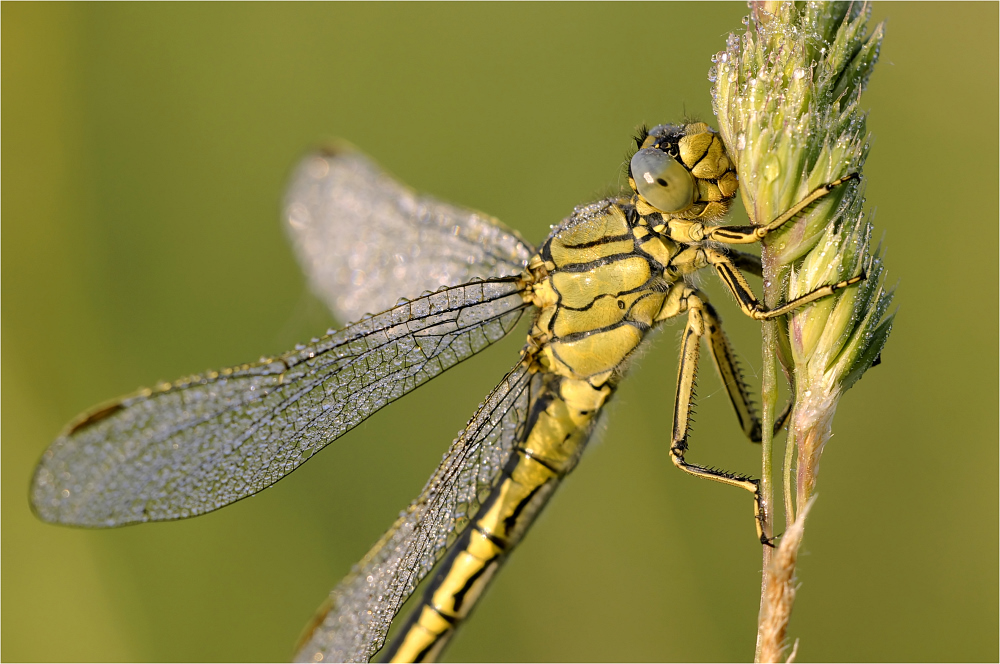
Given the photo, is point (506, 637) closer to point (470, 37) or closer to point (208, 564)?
point (208, 564)

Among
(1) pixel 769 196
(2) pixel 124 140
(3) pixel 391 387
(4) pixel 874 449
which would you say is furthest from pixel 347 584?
A: (2) pixel 124 140

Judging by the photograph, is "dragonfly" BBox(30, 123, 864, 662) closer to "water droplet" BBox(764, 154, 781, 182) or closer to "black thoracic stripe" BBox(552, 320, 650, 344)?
"black thoracic stripe" BBox(552, 320, 650, 344)

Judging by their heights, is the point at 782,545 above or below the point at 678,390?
below

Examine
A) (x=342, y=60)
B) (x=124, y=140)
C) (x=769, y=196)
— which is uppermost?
(x=342, y=60)

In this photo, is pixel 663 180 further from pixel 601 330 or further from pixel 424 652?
pixel 424 652

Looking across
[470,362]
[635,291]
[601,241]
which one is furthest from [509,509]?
[470,362]

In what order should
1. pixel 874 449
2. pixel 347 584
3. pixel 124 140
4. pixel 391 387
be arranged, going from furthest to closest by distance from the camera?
pixel 124 140, pixel 874 449, pixel 347 584, pixel 391 387
